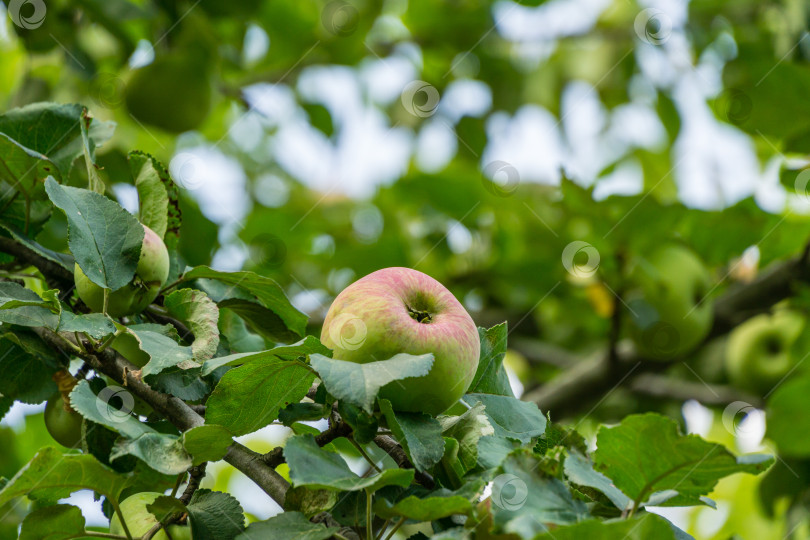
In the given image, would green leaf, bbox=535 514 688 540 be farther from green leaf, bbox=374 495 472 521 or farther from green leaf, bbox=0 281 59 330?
green leaf, bbox=0 281 59 330

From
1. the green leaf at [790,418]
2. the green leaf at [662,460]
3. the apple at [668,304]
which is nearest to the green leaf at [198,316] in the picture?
the green leaf at [662,460]

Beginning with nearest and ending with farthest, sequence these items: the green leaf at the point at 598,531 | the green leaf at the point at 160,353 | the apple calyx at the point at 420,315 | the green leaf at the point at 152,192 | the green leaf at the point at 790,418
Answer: the green leaf at the point at 598,531, the green leaf at the point at 160,353, the apple calyx at the point at 420,315, the green leaf at the point at 152,192, the green leaf at the point at 790,418

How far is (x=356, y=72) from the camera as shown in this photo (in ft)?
7.98

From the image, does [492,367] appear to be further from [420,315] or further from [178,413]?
[178,413]

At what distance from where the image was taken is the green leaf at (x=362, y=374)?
1.73 ft

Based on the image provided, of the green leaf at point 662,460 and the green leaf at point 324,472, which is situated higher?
the green leaf at point 324,472

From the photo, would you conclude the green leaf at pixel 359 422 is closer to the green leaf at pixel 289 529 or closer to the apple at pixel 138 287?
the green leaf at pixel 289 529

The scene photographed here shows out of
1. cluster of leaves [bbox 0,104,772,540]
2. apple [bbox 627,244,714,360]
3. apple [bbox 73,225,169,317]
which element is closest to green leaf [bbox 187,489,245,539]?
cluster of leaves [bbox 0,104,772,540]

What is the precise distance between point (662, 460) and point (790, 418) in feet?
3.59

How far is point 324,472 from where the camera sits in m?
0.53

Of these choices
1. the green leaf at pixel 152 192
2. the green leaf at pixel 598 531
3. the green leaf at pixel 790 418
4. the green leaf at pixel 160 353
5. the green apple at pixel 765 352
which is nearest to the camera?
the green leaf at pixel 598 531

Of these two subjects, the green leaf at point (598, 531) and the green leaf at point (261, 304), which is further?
the green leaf at point (261, 304)

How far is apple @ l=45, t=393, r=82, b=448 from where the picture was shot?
2.50 ft

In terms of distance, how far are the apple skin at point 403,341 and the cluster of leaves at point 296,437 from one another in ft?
0.06
